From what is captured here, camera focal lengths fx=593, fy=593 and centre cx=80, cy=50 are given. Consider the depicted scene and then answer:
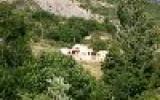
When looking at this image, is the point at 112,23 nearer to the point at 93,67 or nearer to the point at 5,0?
the point at 5,0

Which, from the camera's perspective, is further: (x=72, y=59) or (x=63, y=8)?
(x=63, y=8)

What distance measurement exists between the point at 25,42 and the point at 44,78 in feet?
68.3

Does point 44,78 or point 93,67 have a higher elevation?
point 44,78

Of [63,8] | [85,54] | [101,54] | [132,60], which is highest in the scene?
[132,60]

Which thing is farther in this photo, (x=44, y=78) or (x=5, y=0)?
(x=5, y=0)

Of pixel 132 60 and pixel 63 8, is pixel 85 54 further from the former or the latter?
pixel 63 8

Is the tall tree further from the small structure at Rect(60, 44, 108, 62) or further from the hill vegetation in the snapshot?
the small structure at Rect(60, 44, 108, 62)

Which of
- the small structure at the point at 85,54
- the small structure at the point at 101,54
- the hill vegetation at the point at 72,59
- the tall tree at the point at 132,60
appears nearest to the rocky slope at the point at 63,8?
the hill vegetation at the point at 72,59

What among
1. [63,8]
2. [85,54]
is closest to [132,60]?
[85,54]

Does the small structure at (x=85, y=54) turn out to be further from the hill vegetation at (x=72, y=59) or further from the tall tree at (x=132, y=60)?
the tall tree at (x=132, y=60)

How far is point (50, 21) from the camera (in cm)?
8981

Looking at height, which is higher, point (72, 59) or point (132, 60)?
point (72, 59)

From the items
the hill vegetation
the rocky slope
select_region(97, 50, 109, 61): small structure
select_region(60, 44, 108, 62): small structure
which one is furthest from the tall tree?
the rocky slope

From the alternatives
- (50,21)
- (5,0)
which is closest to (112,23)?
(50,21)
